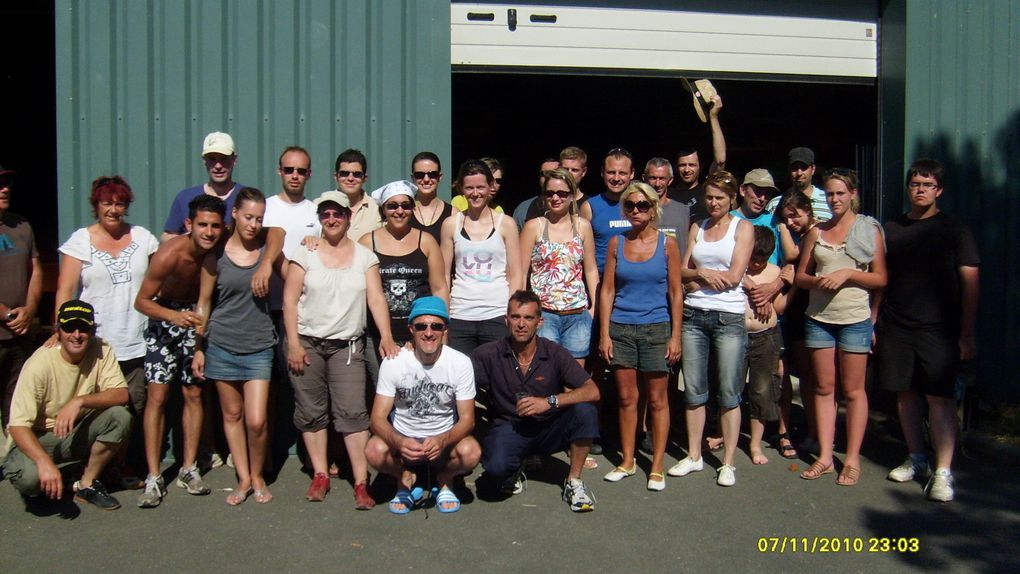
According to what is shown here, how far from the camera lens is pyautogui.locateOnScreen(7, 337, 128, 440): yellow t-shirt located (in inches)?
188

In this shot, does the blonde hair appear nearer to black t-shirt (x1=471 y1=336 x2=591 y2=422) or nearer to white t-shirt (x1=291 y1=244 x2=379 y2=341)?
black t-shirt (x1=471 y1=336 x2=591 y2=422)

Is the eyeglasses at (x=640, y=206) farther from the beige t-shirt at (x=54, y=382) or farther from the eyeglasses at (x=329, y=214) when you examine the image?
the beige t-shirt at (x=54, y=382)

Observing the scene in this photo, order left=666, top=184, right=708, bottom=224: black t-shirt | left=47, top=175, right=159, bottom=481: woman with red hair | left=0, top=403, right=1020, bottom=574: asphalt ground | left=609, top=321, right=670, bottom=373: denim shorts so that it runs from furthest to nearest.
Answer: left=666, top=184, right=708, bottom=224: black t-shirt
left=609, top=321, right=670, bottom=373: denim shorts
left=47, top=175, right=159, bottom=481: woman with red hair
left=0, top=403, right=1020, bottom=574: asphalt ground

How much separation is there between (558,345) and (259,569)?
2.06 m

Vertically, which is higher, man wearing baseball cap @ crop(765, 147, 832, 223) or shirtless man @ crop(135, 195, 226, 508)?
man wearing baseball cap @ crop(765, 147, 832, 223)

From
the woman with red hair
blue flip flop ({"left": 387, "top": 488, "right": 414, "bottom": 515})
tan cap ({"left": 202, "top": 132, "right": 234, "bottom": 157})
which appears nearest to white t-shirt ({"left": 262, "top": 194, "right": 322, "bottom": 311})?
tan cap ({"left": 202, "top": 132, "right": 234, "bottom": 157})

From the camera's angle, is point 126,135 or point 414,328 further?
point 126,135

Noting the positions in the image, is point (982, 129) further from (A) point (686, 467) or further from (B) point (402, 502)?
(B) point (402, 502)

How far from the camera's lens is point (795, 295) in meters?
5.86

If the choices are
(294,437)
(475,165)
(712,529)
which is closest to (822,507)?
(712,529)

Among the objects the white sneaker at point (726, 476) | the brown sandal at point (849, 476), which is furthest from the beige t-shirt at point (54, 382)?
the brown sandal at point (849, 476)

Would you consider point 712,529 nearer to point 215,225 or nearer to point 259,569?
point 259,569

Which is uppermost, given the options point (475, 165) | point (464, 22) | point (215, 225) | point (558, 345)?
point (464, 22)

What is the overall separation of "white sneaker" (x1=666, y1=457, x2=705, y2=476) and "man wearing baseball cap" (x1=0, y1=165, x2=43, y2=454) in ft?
13.4
